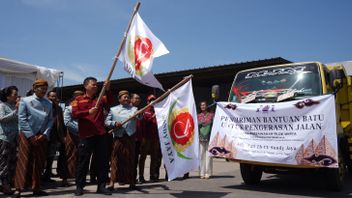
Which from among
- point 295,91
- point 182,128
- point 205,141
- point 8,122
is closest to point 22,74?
point 8,122

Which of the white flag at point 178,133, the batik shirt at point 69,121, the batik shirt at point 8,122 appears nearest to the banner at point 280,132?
the white flag at point 178,133

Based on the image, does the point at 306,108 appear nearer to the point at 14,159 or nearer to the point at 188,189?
the point at 188,189

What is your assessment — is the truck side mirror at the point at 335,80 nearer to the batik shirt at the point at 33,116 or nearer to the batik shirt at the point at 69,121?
the batik shirt at the point at 69,121

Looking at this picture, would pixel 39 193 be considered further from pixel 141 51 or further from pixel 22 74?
pixel 22 74

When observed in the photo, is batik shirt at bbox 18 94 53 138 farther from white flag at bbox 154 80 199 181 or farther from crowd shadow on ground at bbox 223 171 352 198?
crowd shadow on ground at bbox 223 171 352 198

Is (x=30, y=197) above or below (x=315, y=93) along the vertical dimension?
below

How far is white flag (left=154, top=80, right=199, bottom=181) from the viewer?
19.4 ft

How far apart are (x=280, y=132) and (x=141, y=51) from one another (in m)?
2.79

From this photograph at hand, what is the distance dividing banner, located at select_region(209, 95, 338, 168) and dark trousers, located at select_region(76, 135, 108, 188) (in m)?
2.05

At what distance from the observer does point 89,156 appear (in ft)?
19.1

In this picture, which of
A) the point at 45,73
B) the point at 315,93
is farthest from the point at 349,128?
the point at 45,73

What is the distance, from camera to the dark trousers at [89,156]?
5.77 m

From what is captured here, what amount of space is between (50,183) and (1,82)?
2911 mm

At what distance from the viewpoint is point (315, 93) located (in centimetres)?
618
